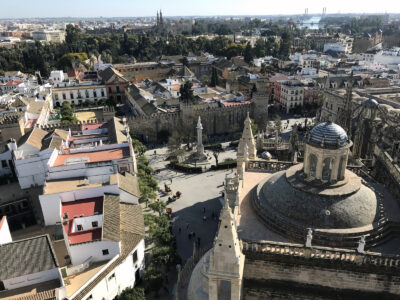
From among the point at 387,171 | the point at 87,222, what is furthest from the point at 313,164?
the point at 87,222

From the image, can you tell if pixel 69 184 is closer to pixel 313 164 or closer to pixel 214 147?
pixel 313 164

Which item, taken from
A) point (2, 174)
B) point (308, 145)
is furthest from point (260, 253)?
point (2, 174)

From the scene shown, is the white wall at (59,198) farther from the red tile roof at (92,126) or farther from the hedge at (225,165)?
the red tile roof at (92,126)

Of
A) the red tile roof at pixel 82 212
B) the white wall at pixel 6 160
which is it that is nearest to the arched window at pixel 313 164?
the red tile roof at pixel 82 212

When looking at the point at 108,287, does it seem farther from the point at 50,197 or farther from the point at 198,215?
the point at 198,215

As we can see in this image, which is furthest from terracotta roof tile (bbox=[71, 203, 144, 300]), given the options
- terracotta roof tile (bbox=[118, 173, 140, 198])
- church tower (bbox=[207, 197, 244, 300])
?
church tower (bbox=[207, 197, 244, 300])

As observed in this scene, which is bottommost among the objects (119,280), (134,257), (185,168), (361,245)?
(185,168)
